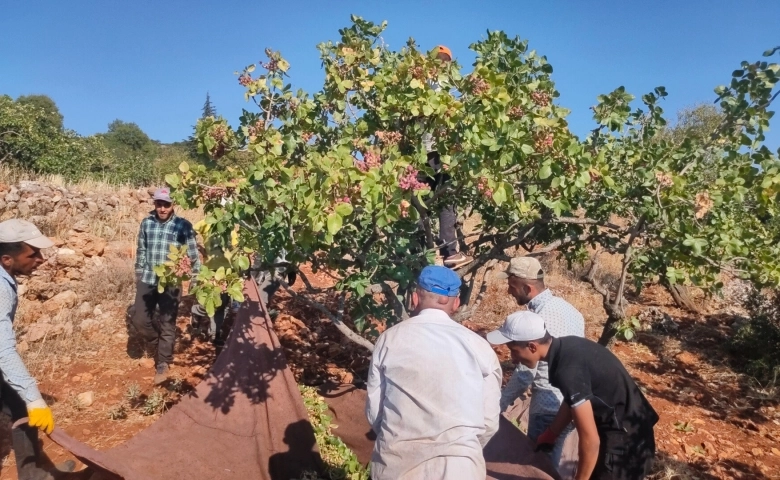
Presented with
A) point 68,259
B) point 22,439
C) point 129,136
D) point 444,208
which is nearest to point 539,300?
point 444,208

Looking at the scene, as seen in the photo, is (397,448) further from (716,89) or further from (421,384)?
(716,89)

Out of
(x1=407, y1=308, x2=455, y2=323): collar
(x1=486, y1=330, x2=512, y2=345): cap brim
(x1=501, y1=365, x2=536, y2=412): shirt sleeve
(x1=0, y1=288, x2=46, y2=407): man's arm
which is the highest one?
(x1=407, y1=308, x2=455, y2=323): collar

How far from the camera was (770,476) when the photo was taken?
4410mm

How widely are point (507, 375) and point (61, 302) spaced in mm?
4964

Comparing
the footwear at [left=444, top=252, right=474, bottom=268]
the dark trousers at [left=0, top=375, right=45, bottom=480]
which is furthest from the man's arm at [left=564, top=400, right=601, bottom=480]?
the dark trousers at [left=0, top=375, right=45, bottom=480]

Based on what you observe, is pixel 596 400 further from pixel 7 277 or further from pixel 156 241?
pixel 156 241

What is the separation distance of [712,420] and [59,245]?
7.98 metres

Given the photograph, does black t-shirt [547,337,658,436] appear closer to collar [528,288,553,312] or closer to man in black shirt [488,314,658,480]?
man in black shirt [488,314,658,480]

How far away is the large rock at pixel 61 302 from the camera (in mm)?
6660

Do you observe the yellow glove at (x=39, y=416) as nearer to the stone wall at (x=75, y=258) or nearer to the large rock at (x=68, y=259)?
the stone wall at (x=75, y=258)

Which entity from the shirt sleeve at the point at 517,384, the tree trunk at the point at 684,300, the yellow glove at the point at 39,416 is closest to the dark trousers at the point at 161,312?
the yellow glove at the point at 39,416

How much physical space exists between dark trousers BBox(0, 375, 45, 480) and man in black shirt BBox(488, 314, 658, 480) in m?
2.67

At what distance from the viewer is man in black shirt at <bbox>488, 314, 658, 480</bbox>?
2523 millimetres

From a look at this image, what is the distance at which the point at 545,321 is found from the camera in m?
3.13
